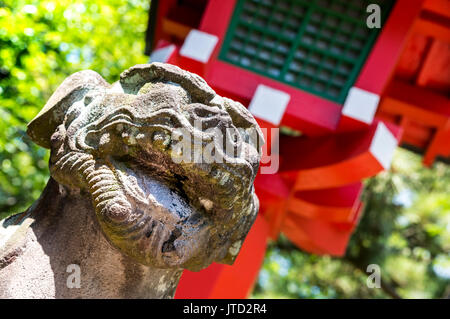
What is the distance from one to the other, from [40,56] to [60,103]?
180cm

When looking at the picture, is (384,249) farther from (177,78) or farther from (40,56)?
(177,78)

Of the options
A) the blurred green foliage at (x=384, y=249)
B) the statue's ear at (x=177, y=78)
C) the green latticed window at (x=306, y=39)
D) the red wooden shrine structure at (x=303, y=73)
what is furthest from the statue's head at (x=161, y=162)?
the blurred green foliage at (x=384, y=249)

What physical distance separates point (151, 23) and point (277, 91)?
1.44 m

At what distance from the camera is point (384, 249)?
5988 millimetres

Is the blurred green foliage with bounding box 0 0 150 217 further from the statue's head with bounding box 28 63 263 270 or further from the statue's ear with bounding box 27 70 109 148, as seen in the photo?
the statue's head with bounding box 28 63 263 270

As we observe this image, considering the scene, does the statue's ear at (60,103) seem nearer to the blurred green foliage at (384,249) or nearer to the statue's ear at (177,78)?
the statue's ear at (177,78)

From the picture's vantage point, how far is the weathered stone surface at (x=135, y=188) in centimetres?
127

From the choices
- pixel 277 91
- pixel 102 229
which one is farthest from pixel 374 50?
pixel 102 229

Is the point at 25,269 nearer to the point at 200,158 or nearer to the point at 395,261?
the point at 200,158

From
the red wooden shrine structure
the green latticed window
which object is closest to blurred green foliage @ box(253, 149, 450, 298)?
the red wooden shrine structure

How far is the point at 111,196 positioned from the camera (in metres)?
1.24

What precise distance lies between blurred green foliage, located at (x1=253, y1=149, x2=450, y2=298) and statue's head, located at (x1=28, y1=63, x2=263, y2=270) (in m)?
4.50

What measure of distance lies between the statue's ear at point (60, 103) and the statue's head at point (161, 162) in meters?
0.05

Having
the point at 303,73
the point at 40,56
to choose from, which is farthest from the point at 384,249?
the point at 40,56
